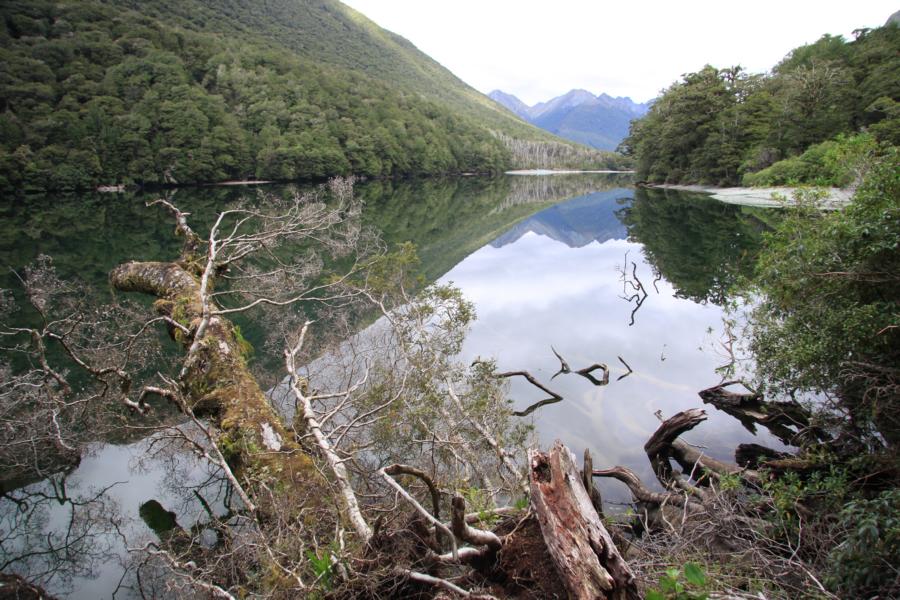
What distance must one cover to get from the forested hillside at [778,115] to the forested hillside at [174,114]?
50.8 metres

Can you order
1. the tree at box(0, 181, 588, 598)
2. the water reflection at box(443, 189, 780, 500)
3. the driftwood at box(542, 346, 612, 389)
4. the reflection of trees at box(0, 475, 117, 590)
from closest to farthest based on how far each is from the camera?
the tree at box(0, 181, 588, 598) → the reflection of trees at box(0, 475, 117, 590) → the water reflection at box(443, 189, 780, 500) → the driftwood at box(542, 346, 612, 389)

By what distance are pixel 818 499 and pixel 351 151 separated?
289 feet

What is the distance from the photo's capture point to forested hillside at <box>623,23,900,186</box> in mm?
35875

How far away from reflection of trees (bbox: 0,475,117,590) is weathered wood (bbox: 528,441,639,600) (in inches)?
240

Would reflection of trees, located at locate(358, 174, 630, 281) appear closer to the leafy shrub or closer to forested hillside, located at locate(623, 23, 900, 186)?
forested hillside, located at locate(623, 23, 900, 186)

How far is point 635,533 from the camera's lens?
605 cm

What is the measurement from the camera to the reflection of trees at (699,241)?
19.3 m

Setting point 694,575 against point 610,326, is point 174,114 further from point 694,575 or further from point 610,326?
point 694,575

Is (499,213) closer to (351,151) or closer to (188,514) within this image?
(188,514)

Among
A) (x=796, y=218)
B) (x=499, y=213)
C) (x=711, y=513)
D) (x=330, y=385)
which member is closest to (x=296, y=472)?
(x=711, y=513)

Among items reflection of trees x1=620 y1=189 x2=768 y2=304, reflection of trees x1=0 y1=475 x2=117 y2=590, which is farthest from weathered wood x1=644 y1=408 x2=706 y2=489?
reflection of trees x1=620 y1=189 x2=768 y2=304

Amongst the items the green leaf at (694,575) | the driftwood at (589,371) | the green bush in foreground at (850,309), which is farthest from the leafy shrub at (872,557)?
the driftwood at (589,371)

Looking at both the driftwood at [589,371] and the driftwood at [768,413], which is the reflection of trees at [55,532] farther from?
the driftwood at [768,413]

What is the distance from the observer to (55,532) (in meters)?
6.68
